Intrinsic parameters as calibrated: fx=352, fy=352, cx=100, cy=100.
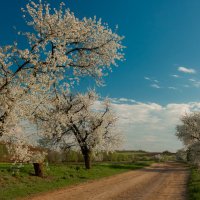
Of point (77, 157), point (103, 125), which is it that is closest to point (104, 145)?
point (103, 125)

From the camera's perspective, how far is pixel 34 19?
68.6ft

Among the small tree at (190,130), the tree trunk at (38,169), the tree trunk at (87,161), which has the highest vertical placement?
the small tree at (190,130)

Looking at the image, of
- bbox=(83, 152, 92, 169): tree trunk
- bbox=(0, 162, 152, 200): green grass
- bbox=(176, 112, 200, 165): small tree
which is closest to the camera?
bbox=(0, 162, 152, 200): green grass

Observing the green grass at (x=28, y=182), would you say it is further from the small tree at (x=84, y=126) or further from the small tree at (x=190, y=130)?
the small tree at (x=190, y=130)

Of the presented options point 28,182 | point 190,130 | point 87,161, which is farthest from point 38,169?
point 190,130

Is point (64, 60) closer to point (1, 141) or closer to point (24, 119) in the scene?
point (24, 119)

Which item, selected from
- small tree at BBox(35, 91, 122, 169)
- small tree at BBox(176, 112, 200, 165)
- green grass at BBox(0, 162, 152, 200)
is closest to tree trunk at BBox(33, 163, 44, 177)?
green grass at BBox(0, 162, 152, 200)

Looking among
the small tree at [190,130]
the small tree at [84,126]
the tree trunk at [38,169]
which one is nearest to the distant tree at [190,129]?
the small tree at [190,130]

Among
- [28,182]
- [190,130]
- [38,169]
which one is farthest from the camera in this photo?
[190,130]

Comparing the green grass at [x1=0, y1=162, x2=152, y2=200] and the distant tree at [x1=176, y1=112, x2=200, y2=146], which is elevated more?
the distant tree at [x1=176, y1=112, x2=200, y2=146]

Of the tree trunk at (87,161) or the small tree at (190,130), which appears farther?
the small tree at (190,130)

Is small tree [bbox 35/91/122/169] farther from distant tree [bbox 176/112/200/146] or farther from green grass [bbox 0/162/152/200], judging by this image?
distant tree [bbox 176/112/200/146]

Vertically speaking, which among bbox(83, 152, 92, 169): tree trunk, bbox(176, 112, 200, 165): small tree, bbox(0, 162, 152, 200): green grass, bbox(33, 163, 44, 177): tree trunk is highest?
bbox(176, 112, 200, 165): small tree

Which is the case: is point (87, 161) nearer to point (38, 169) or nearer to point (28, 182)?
point (38, 169)
